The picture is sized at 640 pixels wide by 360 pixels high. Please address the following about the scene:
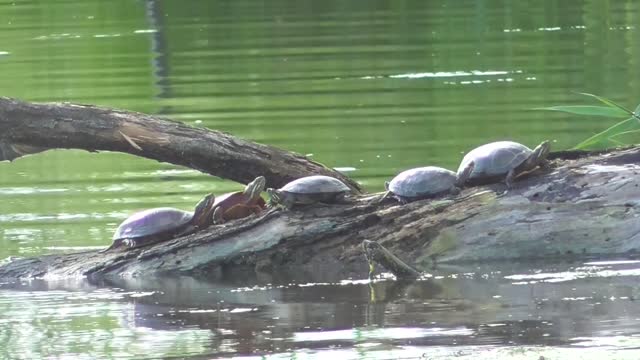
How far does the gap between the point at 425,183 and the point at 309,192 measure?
526mm

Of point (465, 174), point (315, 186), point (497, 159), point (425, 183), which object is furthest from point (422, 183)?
point (315, 186)

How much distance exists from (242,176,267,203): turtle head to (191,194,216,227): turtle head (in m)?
0.17

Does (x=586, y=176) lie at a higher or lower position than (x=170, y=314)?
higher

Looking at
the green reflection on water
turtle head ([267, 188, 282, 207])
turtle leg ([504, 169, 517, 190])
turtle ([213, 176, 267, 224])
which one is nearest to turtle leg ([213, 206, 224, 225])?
turtle ([213, 176, 267, 224])

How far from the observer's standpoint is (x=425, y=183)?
6871mm

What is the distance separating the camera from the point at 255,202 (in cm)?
735

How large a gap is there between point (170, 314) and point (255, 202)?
4.42ft

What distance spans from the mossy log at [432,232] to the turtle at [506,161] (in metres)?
0.05

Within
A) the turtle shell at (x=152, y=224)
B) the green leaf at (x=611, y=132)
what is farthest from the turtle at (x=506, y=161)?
the turtle shell at (x=152, y=224)

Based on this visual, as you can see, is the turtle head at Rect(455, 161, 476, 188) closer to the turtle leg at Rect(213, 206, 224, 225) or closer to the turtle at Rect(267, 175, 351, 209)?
the turtle at Rect(267, 175, 351, 209)

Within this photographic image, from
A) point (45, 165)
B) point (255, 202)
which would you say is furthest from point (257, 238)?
point (45, 165)

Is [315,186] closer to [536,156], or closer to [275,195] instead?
[275,195]

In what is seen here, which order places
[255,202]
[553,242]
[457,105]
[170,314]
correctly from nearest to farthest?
[170,314] → [553,242] → [255,202] → [457,105]

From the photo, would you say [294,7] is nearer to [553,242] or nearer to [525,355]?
[553,242]
